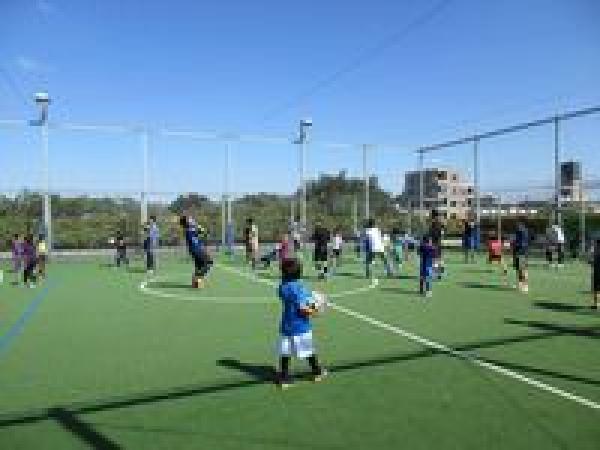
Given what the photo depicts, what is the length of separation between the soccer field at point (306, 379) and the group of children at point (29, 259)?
4.70 metres

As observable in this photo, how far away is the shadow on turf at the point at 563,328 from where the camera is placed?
11835mm

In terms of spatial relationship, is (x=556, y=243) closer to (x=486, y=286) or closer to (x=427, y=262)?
(x=486, y=286)

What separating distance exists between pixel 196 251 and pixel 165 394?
1118cm

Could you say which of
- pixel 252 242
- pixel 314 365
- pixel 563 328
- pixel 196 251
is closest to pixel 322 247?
pixel 196 251

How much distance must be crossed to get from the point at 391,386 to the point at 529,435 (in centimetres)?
209

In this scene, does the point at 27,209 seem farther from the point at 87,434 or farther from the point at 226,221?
the point at 87,434

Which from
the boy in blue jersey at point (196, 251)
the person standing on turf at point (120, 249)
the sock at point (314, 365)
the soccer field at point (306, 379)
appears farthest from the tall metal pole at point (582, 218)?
the sock at point (314, 365)

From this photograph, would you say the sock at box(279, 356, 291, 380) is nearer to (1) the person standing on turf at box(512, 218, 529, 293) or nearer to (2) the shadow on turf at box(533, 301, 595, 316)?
(2) the shadow on turf at box(533, 301, 595, 316)

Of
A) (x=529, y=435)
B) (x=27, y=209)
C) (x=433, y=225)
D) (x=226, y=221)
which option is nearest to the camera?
(x=529, y=435)

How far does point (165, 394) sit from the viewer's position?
27.6ft

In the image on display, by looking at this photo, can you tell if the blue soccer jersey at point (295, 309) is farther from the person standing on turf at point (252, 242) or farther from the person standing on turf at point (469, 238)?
the person standing on turf at point (469, 238)

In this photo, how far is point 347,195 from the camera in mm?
→ 35281

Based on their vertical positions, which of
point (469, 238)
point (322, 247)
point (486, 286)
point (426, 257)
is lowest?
point (486, 286)

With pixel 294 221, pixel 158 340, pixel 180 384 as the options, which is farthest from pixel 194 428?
pixel 294 221
